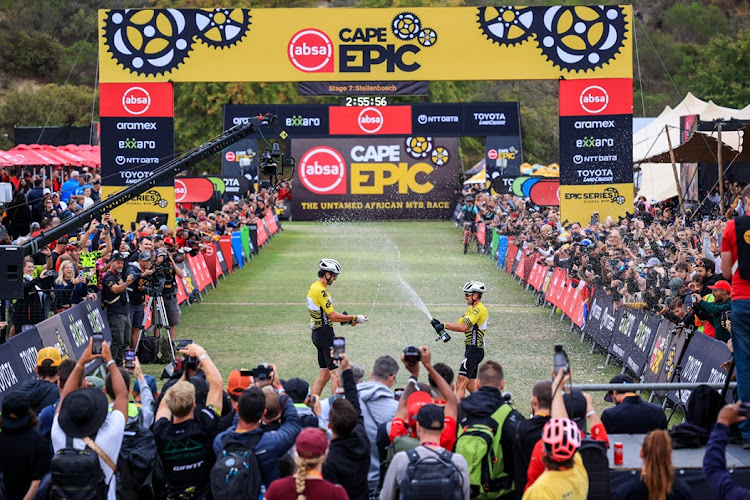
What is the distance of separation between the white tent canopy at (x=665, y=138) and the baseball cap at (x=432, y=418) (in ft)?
79.6

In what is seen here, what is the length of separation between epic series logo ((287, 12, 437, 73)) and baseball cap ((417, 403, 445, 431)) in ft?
65.0

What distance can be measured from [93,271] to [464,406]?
11.5 meters

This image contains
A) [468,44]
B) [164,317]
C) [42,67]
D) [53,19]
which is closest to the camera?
[164,317]

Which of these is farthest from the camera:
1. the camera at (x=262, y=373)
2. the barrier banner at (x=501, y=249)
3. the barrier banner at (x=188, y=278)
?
the barrier banner at (x=501, y=249)

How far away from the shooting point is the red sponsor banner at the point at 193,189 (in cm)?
3322

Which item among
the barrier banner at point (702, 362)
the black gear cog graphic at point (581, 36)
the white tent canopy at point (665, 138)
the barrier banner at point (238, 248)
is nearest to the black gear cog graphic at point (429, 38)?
the black gear cog graphic at point (581, 36)

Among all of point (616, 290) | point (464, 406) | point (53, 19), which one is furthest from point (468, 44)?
point (53, 19)

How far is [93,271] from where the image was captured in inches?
690

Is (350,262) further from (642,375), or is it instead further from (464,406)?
(464,406)

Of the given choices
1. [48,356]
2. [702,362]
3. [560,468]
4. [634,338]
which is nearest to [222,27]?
[634,338]

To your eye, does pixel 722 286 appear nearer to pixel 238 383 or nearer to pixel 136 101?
pixel 238 383

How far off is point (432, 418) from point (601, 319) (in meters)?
11.5

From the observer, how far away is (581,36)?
84.2 ft

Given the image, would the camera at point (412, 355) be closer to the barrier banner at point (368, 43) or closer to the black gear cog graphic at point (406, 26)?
the barrier banner at point (368, 43)
